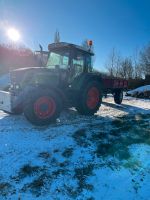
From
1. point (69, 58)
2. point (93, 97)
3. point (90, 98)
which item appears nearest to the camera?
point (69, 58)

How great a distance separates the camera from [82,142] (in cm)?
464

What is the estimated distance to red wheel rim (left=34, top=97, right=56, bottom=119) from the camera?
5527 millimetres

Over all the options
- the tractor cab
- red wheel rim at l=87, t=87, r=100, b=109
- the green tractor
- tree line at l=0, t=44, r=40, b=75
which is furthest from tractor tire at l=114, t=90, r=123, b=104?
tree line at l=0, t=44, r=40, b=75

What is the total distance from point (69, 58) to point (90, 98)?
1.65 m

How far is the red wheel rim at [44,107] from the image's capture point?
5.53m

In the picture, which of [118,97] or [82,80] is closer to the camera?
[82,80]

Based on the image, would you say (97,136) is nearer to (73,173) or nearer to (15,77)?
(73,173)

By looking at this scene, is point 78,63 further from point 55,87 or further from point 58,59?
point 55,87

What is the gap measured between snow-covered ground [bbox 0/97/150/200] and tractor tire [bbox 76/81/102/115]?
1246 mm

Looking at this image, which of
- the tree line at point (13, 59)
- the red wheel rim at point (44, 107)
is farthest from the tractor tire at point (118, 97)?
the tree line at point (13, 59)

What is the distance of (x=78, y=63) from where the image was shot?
7.19m

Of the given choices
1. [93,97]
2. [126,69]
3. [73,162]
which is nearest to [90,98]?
[93,97]

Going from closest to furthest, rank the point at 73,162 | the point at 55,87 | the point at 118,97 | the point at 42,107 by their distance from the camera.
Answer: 1. the point at 73,162
2. the point at 42,107
3. the point at 55,87
4. the point at 118,97

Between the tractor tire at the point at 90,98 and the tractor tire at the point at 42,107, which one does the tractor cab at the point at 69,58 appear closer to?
the tractor tire at the point at 90,98
